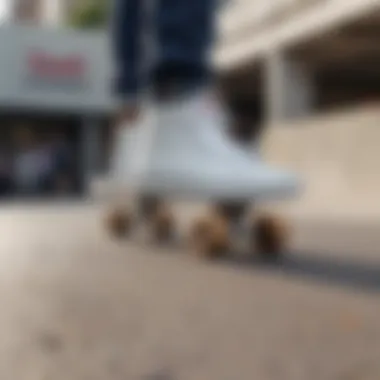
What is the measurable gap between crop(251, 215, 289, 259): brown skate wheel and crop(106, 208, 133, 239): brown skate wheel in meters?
0.43

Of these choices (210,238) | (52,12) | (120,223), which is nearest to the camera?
(210,238)

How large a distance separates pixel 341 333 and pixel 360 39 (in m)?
4.72

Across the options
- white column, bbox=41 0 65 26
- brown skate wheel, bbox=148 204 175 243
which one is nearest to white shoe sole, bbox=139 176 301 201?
brown skate wheel, bbox=148 204 175 243

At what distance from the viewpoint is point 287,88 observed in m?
5.84

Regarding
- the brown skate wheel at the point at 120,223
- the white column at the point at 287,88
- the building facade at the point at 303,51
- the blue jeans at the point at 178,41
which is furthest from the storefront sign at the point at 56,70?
the blue jeans at the point at 178,41

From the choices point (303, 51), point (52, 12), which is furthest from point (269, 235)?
point (52, 12)

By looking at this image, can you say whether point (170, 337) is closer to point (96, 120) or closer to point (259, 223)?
point (259, 223)

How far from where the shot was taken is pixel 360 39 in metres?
5.28

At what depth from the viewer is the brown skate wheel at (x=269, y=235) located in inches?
59.4

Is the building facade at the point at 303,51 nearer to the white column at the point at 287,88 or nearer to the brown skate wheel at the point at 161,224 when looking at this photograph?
the white column at the point at 287,88

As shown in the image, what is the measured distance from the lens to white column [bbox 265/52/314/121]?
19.1 feet

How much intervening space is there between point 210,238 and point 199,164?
5.0 inches

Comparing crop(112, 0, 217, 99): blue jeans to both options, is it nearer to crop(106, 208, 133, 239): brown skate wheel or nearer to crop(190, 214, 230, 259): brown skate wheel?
crop(190, 214, 230, 259): brown skate wheel

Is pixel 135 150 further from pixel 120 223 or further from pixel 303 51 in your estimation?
pixel 303 51
